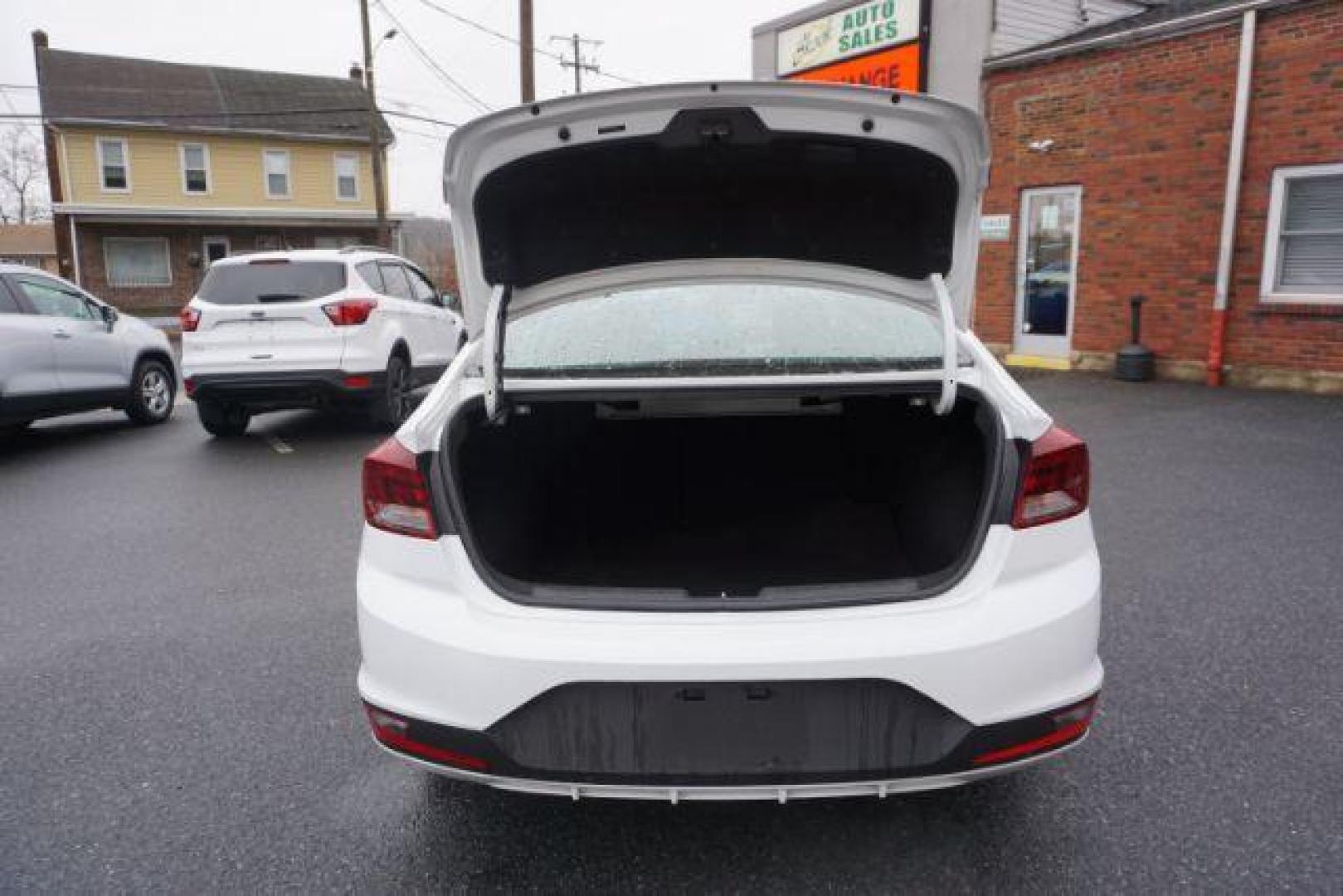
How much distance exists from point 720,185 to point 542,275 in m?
0.59

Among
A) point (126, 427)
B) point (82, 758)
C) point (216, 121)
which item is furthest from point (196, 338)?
point (216, 121)

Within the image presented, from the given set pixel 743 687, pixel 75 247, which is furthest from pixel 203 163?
pixel 743 687

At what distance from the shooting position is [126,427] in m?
9.72

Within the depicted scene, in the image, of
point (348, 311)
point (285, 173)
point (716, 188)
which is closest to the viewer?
point (716, 188)

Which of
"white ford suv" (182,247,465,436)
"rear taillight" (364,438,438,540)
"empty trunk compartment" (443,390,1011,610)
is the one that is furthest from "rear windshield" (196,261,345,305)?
"rear taillight" (364,438,438,540)

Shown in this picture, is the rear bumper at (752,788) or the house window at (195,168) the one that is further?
the house window at (195,168)

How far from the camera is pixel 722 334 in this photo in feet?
8.73

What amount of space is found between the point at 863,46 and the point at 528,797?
1459 cm

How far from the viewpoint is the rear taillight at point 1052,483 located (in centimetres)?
214

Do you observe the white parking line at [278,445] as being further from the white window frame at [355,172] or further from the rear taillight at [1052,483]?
the white window frame at [355,172]

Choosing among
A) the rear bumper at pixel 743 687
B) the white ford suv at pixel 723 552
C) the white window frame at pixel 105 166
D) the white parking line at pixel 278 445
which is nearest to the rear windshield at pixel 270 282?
the white parking line at pixel 278 445

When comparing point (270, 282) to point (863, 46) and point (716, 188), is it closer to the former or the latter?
point (716, 188)

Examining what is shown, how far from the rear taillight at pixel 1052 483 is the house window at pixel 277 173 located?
32955mm

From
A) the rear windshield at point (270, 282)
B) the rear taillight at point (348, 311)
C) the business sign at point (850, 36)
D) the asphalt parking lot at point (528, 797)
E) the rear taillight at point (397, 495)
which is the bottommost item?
the asphalt parking lot at point (528, 797)
